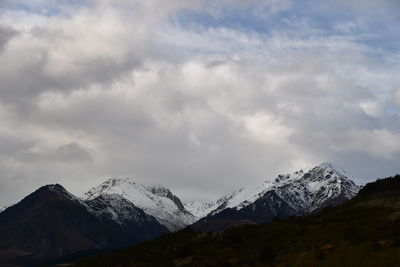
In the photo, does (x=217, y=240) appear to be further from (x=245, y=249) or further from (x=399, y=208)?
(x=399, y=208)

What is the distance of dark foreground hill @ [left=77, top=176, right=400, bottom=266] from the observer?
8744 centimetres

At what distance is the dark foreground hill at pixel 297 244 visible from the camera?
287 ft

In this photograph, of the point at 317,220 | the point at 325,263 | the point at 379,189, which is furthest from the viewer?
the point at 379,189

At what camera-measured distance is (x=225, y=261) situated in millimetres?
100000

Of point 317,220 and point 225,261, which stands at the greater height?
point 317,220

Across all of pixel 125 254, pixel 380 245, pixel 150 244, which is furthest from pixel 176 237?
pixel 380 245

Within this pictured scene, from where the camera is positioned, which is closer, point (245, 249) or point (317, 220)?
point (245, 249)

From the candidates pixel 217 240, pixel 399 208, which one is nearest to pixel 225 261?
pixel 217 240

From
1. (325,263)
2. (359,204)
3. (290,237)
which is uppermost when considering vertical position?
(359,204)

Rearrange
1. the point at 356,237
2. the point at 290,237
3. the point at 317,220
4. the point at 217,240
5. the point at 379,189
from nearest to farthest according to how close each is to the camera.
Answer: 1. the point at 356,237
2. the point at 290,237
3. the point at 217,240
4. the point at 317,220
5. the point at 379,189

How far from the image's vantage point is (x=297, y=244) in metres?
102

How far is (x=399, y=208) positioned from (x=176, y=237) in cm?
3879

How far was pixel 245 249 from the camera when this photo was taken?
10769 cm

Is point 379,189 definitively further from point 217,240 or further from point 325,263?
point 325,263
